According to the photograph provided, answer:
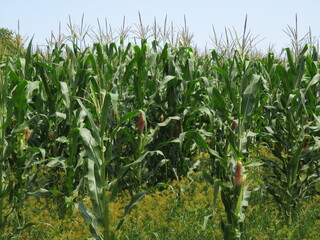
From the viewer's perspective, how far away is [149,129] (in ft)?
21.6

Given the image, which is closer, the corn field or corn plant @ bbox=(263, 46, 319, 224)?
the corn field

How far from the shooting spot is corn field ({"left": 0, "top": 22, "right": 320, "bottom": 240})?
4484 mm

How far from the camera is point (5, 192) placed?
14.3 ft

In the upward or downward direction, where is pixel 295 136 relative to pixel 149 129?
downward

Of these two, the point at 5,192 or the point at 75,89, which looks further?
the point at 75,89

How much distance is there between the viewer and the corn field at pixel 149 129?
4.48 meters

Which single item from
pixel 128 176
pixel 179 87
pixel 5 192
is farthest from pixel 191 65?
pixel 5 192

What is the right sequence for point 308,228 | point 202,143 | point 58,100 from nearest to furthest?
point 202,143 → point 308,228 → point 58,100

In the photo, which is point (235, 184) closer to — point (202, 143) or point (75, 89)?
point (202, 143)

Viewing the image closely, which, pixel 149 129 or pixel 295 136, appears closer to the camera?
pixel 295 136

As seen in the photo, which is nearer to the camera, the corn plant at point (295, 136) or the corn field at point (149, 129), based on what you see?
the corn field at point (149, 129)

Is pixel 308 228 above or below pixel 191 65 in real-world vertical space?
below

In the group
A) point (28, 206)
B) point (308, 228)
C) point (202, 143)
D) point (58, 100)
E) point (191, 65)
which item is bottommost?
point (308, 228)

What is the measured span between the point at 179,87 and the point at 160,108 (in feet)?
1.35
